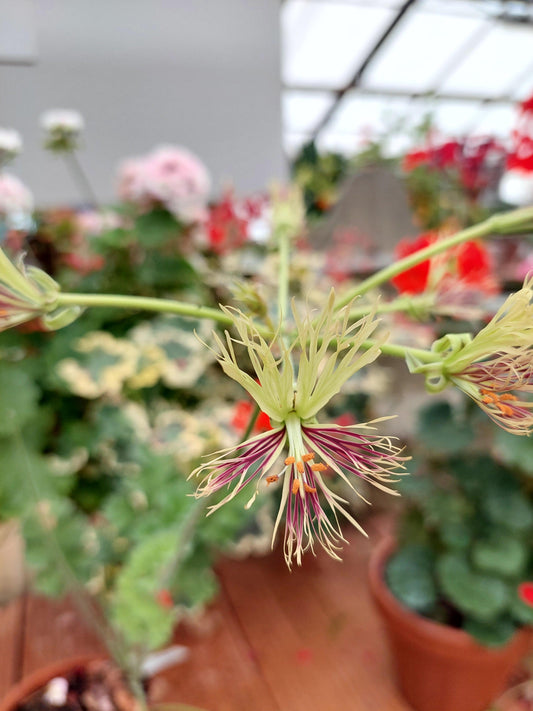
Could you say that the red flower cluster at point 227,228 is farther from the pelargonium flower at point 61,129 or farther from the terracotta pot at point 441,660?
the terracotta pot at point 441,660

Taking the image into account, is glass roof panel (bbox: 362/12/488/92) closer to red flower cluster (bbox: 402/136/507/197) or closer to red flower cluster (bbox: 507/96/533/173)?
red flower cluster (bbox: 402/136/507/197)

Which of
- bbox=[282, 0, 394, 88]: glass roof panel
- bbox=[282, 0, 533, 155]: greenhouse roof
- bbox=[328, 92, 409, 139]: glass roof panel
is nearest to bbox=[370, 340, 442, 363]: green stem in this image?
bbox=[282, 0, 533, 155]: greenhouse roof

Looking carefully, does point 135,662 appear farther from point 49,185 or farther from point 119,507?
point 49,185

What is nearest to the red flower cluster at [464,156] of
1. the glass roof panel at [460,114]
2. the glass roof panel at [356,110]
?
the glass roof panel at [356,110]

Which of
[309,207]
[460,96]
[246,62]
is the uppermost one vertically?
[460,96]

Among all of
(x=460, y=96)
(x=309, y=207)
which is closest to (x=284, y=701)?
(x=309, y=207)
